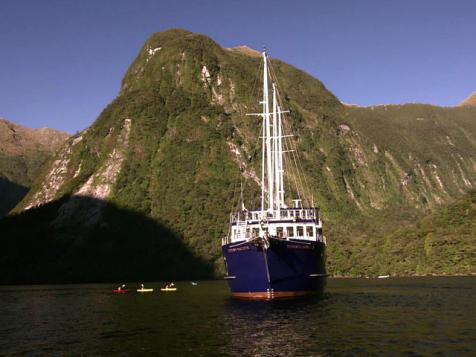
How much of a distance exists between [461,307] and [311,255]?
21.5 m

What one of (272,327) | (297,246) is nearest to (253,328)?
(272,327)

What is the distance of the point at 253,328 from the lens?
194 ft

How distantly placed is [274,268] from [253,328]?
2130 cm

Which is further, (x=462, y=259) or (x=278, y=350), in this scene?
(x=462, y=259)

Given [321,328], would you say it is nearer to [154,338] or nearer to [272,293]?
[154,338]

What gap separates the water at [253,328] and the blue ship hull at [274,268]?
260cm

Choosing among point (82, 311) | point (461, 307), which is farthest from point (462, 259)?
point (82, 311)

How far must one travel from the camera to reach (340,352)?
45.2 meters

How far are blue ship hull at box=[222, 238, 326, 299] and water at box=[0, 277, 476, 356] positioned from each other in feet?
8.53

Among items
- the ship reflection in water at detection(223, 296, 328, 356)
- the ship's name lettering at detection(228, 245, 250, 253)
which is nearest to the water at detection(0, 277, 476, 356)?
the ship reflection in water at detection(223, 296, 328, 356)

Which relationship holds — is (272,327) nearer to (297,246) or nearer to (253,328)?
(253,328)

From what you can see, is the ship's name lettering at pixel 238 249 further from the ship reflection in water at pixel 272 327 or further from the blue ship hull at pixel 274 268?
the ship reflection in water at pixel 272 327

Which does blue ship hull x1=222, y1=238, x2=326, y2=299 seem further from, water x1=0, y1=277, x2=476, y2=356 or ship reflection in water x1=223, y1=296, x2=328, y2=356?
water x1=0, y1=277, x2=476, y2=356

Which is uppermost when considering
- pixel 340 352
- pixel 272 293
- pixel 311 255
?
pixel 311 255
